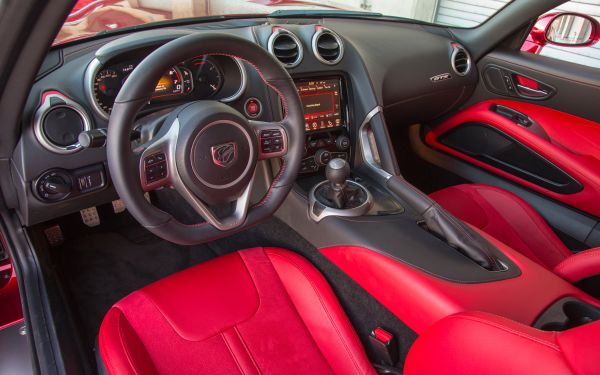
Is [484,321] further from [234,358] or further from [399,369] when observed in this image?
[234,358]

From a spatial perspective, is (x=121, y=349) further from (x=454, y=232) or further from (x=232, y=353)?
(x=454, y=232)

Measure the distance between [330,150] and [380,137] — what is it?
0.58 ft

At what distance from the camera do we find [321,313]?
1281 mm

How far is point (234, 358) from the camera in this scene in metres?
1.17

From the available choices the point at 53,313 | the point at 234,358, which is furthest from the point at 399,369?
the point at 53,313

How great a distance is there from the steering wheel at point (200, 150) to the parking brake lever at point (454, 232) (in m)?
0.44

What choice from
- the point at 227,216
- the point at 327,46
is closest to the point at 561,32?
the point at 327,46

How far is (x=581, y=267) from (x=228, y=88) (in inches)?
42.6

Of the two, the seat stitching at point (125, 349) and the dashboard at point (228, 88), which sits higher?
the dashboard at point (228, 88)

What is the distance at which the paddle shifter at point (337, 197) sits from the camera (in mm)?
1331

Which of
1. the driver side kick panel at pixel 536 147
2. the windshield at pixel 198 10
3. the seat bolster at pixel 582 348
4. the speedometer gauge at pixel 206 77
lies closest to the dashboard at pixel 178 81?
the speedometer gauge at pixel 206 77

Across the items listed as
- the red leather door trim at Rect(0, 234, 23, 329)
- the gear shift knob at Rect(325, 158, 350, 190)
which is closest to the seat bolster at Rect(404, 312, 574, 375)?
the gear shift knob at Rect(325, 158, 350, 190)

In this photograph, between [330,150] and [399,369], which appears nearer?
[399,369]

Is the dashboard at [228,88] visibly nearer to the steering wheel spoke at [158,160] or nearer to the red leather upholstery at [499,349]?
the steering wheel spoke at [158,160]
